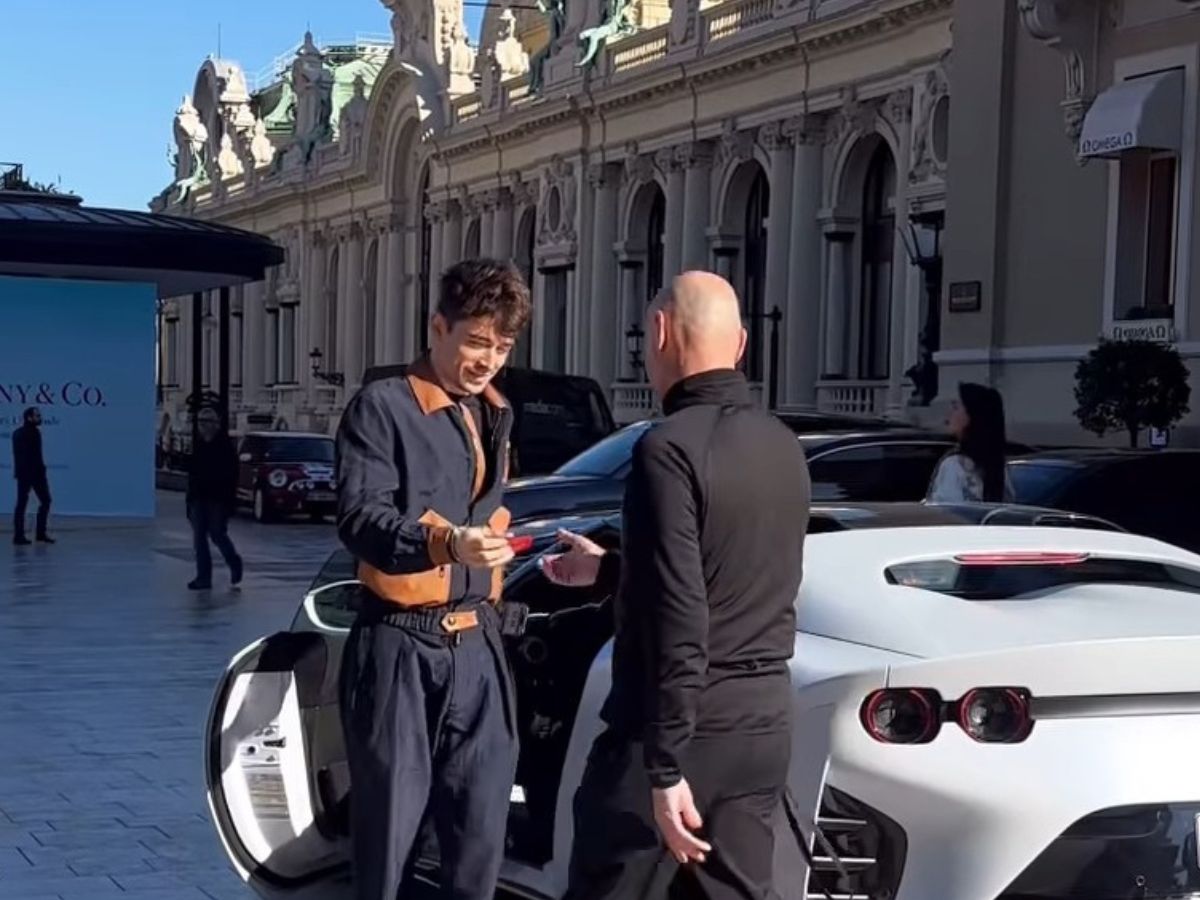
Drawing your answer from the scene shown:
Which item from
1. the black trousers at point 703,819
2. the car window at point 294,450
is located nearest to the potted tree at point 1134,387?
the black trousers at point 703,819

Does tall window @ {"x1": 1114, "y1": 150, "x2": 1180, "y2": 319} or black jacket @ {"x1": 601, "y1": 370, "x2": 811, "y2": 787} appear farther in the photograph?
tall window @ {"x1": 1114, "y1": 150, "x2": 1180, "y2": 319}

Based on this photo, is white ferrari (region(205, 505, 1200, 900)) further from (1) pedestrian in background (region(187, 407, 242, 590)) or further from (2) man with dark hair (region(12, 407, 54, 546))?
(2) man with dark hair (region(12, 407, 54, 546))

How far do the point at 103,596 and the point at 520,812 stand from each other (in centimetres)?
1330

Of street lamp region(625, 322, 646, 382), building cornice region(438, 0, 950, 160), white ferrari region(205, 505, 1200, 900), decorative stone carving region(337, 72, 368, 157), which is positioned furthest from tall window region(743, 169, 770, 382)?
white ferrari region(205, 505, 1200, 900)

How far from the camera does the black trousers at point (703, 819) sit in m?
4.07

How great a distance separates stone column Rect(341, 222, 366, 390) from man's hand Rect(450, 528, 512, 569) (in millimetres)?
57039

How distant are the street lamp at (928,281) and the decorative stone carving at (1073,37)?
22.4 ft

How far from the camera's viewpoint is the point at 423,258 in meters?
56.8

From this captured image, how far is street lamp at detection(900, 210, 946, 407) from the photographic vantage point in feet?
94.7

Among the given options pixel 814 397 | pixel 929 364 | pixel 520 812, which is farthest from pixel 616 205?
pixel 520 812

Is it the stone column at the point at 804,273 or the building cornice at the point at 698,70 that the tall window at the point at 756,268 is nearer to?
the stone column at the point at 804,273

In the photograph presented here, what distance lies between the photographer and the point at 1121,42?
21266mm

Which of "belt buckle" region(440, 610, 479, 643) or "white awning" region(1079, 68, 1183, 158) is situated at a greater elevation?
"white awning" region(1079, 68, 1183, 158)

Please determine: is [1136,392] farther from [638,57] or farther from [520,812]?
[638,57]
